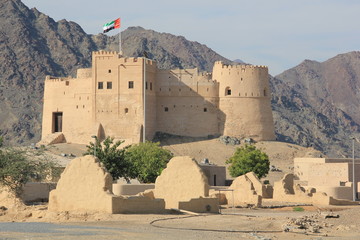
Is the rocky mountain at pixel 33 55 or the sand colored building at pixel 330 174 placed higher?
the rocky mountain at pixel 33 55

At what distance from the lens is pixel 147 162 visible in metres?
48.2

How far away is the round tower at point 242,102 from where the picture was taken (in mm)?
70312

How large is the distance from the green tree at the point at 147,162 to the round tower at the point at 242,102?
2059 cm

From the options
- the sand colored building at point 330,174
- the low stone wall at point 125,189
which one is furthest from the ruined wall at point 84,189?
the sand colored building at point 330,174

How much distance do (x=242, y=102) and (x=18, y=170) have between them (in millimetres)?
38544

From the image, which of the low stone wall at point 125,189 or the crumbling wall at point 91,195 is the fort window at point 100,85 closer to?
the low stone wall at point 125,189

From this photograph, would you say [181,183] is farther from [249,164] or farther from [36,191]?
[249,164]

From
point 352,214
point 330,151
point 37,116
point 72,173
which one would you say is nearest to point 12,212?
point 72,173

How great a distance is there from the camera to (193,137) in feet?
232

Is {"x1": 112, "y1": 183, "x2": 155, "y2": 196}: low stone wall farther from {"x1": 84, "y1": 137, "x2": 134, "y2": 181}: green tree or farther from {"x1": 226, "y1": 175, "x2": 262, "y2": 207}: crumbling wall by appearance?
{"x1": 84, "y1": 137, "x2": 134, "y2": 181}: green tree

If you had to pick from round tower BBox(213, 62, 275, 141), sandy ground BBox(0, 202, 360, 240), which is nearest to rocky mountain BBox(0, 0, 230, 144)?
round tower BBox(213, 62, 275, 141)

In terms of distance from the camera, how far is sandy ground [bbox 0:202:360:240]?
74.8 feet

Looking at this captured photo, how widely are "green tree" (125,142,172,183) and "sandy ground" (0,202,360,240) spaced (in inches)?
650

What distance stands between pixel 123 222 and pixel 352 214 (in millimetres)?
9539
